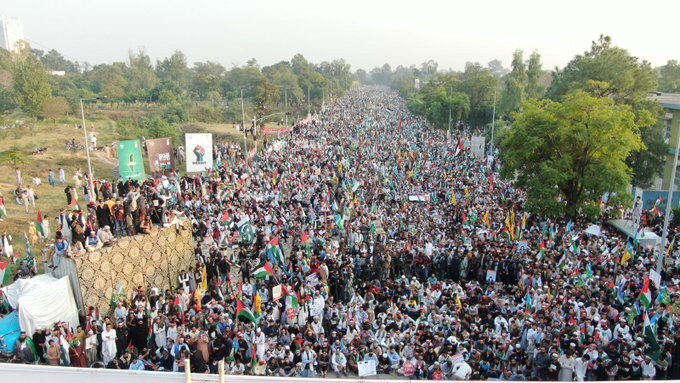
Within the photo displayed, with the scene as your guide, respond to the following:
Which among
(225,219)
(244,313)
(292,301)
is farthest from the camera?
(225,219)

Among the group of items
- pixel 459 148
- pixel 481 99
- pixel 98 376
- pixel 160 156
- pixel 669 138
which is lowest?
pixel 459 148

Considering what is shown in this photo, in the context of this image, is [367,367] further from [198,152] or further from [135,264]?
[198,152]

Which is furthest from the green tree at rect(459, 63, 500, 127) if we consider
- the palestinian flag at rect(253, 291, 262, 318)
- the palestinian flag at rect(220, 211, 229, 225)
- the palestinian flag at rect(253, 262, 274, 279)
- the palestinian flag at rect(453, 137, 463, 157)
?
the palestinian flag at rect(253, 291, 262, 318)

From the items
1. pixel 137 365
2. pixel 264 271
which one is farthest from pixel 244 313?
pixel 137 365

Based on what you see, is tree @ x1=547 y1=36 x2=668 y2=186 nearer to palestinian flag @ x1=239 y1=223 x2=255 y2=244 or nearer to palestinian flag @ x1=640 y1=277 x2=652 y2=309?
palestinian flag @ x1=640 y1=277 x2=652 y2=309

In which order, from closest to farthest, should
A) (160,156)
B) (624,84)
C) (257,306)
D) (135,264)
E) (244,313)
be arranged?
(244,313), (257,306), (135,264), (160,156), (624,84)

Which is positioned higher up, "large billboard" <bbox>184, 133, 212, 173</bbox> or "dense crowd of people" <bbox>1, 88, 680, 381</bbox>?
"large billboard" <bbox>184, 133, 212, 173</bbox>

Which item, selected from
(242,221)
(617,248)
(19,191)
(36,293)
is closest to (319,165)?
(242,221)
